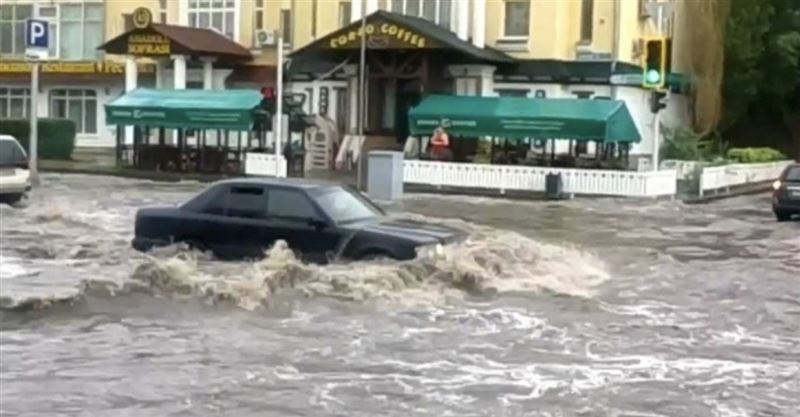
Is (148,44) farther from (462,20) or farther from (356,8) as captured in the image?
(462,20)

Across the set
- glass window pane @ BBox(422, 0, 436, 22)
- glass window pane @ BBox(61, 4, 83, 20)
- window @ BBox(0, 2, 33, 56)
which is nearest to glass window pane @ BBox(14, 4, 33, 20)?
window @ BBox(0, 2, 33, 56)

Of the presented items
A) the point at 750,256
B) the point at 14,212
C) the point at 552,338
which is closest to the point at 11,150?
the point at 14,212

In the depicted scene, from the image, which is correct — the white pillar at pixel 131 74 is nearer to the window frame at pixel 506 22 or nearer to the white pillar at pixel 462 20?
the white pillar at pixel 462 20

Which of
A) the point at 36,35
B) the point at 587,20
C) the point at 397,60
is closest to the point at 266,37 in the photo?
the point at 397,60

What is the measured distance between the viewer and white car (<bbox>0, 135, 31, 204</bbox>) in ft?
95.4

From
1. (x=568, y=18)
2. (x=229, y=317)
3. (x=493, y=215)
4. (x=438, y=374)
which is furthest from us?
(x=568, y=18)

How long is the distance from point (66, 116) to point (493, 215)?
115 ft

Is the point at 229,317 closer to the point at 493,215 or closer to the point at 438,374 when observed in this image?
the point at 438,374

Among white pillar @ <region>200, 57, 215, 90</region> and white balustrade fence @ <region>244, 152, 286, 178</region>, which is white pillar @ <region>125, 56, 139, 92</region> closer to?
white pillar @ <region>200, 57, 215, 90</region>

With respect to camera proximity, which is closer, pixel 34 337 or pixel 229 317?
pixel 34 337

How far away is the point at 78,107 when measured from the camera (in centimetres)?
6291

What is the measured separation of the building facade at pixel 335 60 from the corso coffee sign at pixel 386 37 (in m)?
0.41

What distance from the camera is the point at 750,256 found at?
24.4 m

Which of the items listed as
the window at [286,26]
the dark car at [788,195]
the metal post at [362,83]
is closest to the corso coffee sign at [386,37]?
the metal post at [362,83]
